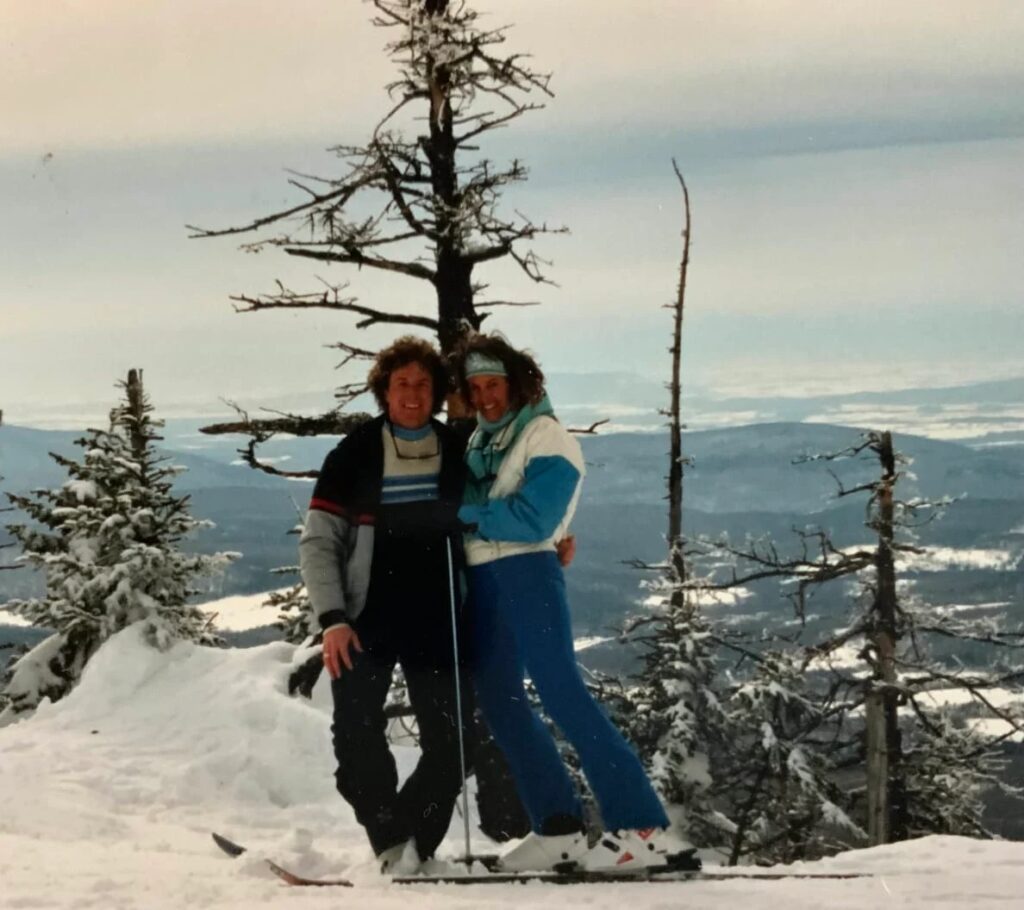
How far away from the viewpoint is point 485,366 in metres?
4.71

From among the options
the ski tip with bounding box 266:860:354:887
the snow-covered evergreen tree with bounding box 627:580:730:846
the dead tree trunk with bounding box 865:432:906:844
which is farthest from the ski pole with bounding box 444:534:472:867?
the snow-covered evergreen tree with bounding box 627:580:730:846

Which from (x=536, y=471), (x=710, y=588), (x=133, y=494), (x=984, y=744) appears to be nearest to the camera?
(x=536, y=471)

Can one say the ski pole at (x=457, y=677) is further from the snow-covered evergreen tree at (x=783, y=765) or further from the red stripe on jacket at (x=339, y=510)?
the snow-covered evergreen tree at (x=783, y=765)

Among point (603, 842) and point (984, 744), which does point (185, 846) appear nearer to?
point (603, 842)

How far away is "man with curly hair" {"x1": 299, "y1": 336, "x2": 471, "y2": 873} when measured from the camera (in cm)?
470

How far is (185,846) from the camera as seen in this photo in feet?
19.1

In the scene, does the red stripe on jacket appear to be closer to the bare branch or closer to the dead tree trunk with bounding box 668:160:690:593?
the bare branch

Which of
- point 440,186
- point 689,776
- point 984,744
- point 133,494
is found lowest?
point 689,776

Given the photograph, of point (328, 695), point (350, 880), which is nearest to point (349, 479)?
point (350, 880)

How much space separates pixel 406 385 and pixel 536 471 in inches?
29.8

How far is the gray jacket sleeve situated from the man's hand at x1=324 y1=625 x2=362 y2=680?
0.05 metres

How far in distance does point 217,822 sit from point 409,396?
3.92m

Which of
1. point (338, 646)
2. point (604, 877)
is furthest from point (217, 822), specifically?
point (604, 877)

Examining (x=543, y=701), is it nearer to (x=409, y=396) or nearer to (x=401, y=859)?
(x=401, y=859)
